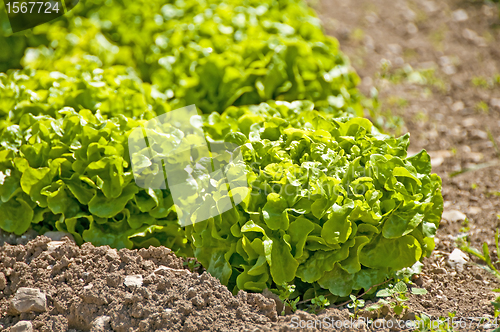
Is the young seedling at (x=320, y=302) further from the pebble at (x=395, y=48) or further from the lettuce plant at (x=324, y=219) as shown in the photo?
the pebble at (x=395, y=48)

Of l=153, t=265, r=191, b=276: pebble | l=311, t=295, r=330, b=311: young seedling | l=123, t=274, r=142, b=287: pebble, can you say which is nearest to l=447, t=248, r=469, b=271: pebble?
l=311, t=295, r=330, b=311: young seedling

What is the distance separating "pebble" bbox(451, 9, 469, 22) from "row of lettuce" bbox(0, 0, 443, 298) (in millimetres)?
3854

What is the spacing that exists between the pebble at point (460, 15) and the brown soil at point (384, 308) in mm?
1012

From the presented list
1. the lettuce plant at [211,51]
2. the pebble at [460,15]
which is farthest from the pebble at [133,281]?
the pebble at [460,15]

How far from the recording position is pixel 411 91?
545cm

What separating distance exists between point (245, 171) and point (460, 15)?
19.3 ft

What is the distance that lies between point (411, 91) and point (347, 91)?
1.58 metres

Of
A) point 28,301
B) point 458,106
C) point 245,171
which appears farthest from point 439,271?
point 458,106

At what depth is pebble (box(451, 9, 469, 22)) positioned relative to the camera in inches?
270

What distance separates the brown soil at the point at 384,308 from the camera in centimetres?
239

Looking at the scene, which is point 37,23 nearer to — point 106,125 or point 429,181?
point 106,125

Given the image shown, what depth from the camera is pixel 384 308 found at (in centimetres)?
253

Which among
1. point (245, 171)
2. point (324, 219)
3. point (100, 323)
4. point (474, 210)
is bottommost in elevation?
point (474, 210)

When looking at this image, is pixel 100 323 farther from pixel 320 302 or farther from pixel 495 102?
pixel 495 102
